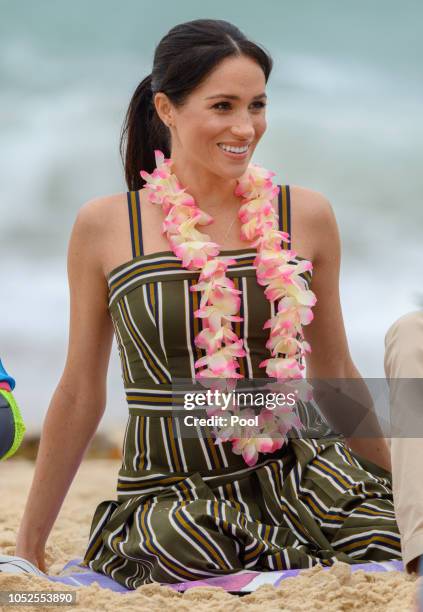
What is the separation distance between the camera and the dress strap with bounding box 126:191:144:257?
315 centimetres

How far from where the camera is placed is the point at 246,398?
9.98ft

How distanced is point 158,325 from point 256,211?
0.46 meters

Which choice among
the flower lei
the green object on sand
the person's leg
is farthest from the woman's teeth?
the green object on sand

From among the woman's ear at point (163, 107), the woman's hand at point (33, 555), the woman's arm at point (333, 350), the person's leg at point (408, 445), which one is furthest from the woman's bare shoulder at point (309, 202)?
the woman's hand at point (33, 555)

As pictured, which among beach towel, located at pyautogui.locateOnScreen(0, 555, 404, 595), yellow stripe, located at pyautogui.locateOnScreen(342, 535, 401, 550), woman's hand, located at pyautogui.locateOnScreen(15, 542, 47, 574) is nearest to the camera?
beach towel, located at pyautogui.locateOnScreen(0, 555, 404, 595)

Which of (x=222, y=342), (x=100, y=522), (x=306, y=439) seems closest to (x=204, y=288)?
(x=222, y=342)

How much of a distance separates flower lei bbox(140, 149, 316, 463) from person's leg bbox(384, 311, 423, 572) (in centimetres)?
61

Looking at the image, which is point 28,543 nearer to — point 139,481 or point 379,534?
point 139,481

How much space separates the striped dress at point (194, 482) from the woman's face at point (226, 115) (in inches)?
10.8

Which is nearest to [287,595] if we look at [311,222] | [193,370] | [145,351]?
[193,370]

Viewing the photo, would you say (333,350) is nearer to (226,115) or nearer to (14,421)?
(226,115)

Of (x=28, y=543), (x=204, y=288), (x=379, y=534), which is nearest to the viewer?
(x=379, y=534)

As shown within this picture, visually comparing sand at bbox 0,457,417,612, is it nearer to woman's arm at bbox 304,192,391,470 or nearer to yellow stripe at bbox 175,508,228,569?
yellow stripe at bbox 175,508,228,569

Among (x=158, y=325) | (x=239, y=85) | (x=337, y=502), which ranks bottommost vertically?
(x=337, y=502)
